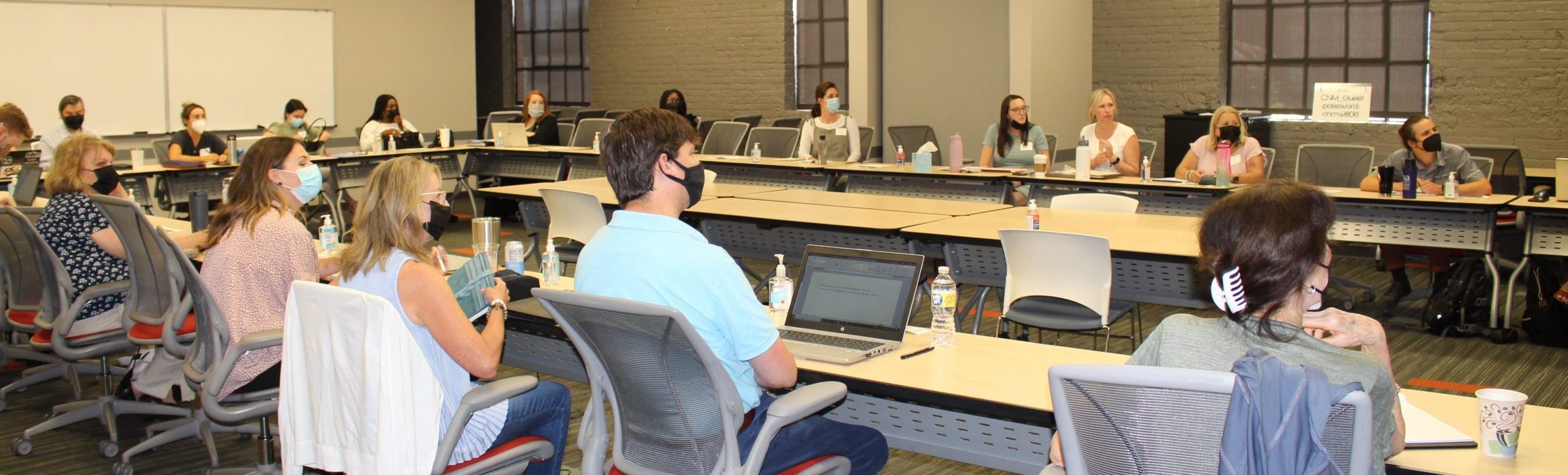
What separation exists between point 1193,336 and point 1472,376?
146 inches

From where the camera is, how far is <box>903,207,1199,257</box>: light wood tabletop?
170 inches

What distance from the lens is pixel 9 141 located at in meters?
6.76

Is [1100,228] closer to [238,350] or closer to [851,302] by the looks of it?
[851,302]

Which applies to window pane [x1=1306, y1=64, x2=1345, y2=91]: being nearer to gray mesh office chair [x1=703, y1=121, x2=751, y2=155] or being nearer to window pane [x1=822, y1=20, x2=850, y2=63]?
gray mesh office chair [x1=703, y1=121, x2=751, y2=155]

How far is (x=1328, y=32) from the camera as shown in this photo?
371 inches

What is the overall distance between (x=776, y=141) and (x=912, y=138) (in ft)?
3.17

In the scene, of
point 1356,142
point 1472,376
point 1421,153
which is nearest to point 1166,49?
point 1356,142

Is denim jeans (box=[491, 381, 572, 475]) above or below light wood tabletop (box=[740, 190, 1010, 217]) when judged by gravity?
below

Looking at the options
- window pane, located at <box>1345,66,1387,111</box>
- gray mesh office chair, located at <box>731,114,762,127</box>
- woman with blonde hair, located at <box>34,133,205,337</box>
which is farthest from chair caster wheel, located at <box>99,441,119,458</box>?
window pane, located at <box>1345,66,1387,111</box>

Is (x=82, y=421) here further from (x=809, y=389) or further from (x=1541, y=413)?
(x=1541, y=413)

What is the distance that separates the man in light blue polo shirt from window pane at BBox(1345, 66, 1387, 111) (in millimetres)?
7880

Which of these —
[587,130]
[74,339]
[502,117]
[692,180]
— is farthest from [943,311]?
[502,117]

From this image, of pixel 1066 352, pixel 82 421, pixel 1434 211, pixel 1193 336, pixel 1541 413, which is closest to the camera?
pixel 1193 336

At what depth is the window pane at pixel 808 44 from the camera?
41.1ft
